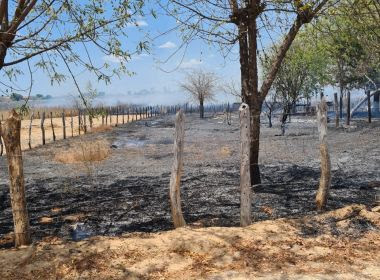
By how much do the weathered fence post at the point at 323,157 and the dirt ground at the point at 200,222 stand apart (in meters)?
0.33

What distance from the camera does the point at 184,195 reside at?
11.0 metres

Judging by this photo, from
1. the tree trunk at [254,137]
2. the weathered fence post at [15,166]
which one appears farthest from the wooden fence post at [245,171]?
the weathered fence post at [15,166]

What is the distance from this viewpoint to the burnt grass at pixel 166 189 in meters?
8.98

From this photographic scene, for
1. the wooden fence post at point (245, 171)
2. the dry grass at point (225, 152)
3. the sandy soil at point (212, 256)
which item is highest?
the wooden fence post at point (245, 171)

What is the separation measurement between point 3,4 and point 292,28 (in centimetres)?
627

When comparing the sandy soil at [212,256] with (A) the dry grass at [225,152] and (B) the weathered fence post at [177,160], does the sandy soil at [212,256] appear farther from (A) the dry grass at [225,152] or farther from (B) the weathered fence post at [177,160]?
(A) the dry grass at [225,152]

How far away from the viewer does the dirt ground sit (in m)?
6.30

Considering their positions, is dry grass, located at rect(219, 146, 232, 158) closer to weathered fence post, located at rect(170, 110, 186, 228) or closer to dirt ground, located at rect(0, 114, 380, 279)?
dirt ground, located at rect(0, 114, 380, 279)

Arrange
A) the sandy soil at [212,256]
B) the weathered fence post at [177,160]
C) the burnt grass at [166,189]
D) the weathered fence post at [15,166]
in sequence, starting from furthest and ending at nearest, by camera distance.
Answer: the burnt grass at [166,189]
the weathered fence post at [177,160]
the weathered fence post at [15,166]
the sandy soil at [212,256]

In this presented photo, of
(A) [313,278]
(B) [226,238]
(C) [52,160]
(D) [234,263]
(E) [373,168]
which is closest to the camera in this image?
(A) [313,278]

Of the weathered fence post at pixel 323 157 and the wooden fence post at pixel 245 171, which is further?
the weathered fence post at pixel 323 157

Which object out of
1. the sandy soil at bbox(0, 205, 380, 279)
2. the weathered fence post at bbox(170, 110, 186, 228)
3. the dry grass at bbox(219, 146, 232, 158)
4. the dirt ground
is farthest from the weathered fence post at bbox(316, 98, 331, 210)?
the dry grass at bbox(219, 146, 232, 158)

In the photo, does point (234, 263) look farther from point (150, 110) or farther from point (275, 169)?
point (150, 110)

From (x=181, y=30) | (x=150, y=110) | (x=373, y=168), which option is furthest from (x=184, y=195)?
(x=150, y=110)
